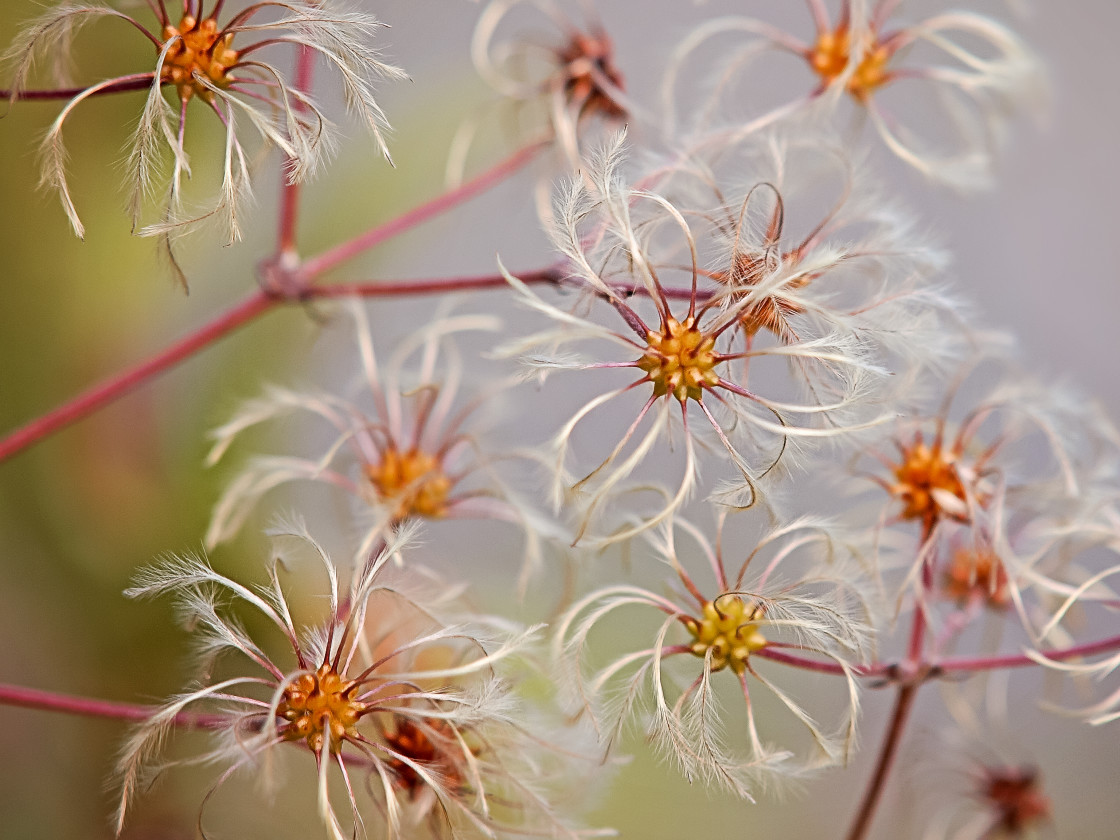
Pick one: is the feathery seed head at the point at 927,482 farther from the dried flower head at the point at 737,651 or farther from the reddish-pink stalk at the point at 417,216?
the reddish-pink stalk at the point at 417,216

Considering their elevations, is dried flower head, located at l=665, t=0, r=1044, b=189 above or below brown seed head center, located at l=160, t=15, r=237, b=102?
above

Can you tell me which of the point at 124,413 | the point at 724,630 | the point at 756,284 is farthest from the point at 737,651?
the point at 124,413

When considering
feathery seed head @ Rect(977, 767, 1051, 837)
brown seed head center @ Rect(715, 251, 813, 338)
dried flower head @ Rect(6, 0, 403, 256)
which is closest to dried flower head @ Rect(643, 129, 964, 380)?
brown seed head center @ Rect(715, 251, 813, 338)

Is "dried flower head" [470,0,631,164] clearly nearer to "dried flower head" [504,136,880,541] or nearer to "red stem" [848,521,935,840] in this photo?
"dried flower head" [504,136,880,541]

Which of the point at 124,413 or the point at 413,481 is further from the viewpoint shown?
the point at 124,413

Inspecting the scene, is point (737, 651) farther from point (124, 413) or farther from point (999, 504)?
point (124, 413)

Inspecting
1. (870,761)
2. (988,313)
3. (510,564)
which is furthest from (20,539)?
(988,313)
